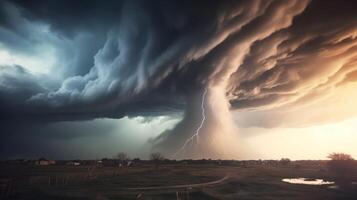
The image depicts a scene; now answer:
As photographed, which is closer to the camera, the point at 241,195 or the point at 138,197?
the point at 138,197

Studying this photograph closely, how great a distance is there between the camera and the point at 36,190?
194 ft

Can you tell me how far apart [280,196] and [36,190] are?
46356 millimetres

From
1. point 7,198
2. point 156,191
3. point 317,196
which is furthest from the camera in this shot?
point 156,191

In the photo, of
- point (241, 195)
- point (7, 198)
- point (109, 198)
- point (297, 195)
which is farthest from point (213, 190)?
point (7, 198)

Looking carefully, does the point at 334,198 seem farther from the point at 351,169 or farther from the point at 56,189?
the point at 351,169

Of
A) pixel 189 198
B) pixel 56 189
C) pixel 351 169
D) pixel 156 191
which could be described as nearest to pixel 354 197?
pixel 189 198

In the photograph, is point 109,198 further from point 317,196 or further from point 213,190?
point 317,196

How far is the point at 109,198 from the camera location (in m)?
49.5

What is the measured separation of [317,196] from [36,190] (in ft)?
173

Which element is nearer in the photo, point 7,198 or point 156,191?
point 7,198

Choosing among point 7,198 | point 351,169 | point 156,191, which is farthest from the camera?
point 351,169

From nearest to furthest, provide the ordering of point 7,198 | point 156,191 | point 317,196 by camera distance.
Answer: point 7,198, point 317,196, point 156,191

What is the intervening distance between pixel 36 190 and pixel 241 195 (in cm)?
3977

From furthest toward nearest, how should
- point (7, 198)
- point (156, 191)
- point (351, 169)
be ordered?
point (351, 169)
point (156, 191)
point (7, 198)
